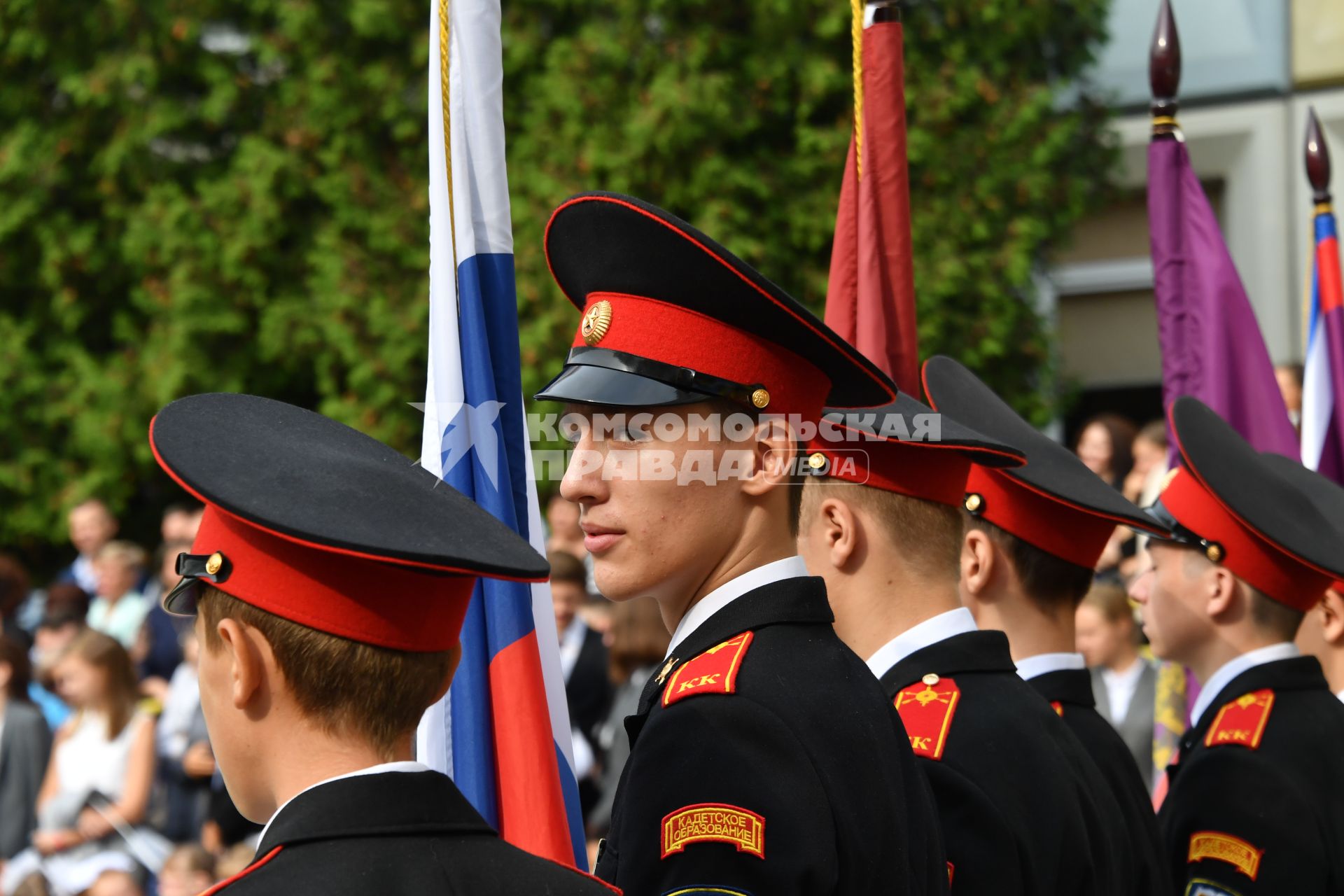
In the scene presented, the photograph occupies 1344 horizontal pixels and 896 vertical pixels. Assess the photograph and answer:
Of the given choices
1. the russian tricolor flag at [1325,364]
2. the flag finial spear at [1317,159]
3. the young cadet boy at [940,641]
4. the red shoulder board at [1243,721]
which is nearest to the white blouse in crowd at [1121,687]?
the russian tricolor flag at [1325,364]

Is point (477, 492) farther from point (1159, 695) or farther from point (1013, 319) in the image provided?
point (1013, 319)

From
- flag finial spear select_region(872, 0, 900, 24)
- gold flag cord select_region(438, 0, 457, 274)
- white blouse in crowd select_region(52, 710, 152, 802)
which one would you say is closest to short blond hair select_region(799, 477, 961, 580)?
gold flag cord select_region(438, 0, 457, 274)

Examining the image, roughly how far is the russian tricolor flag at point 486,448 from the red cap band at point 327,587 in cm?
105

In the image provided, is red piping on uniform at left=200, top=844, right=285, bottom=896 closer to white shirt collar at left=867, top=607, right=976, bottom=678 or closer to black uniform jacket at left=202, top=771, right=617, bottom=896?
black uniform jacket at left=202, top=771, right=617, bottom=896

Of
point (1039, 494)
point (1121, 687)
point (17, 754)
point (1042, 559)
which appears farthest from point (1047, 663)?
point (17, 754)

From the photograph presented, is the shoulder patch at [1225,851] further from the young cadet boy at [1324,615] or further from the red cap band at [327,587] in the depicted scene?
the red cap band at [327,587]

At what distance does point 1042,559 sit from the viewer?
338 cm

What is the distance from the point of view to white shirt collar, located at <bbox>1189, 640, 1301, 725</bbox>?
11.9ft

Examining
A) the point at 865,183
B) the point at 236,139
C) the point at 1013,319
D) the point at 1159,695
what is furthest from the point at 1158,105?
the point at 236,139

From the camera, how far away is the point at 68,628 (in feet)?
25.0

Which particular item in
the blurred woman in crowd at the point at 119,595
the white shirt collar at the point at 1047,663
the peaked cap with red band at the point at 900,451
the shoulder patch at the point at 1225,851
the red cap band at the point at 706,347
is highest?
the red cap band at the point at 706,347

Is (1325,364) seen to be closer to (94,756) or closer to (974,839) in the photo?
(974,839)

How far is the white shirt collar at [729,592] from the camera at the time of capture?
2.28 meters

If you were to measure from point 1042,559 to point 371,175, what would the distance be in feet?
27.4
